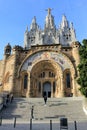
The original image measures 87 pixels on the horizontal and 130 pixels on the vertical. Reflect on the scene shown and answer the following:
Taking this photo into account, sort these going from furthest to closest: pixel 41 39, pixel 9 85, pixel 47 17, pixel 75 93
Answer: pixel 47 17 < pixel 41 39 < pixel 9 85 < pixel 75 93

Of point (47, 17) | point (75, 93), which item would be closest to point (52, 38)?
point (47, 17)

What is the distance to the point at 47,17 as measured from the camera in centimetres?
9012

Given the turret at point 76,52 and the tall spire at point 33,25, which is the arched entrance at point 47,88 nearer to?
the turret at point 76,52

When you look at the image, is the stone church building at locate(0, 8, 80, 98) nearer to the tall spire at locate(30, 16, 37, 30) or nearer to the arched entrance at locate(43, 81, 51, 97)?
the arched entrance at locate(43, 81, 51, 97)

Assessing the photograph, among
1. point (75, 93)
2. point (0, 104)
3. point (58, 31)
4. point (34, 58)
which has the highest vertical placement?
point (58, 31)

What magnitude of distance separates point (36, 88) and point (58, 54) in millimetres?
7651

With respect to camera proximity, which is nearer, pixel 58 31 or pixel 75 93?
pixel 75 93

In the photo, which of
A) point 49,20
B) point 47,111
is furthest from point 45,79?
point 49,20

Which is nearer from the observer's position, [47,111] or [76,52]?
[47,111]

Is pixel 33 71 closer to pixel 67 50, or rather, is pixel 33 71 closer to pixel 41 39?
pixel 67 50

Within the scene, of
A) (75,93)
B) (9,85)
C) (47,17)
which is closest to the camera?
(75,93)

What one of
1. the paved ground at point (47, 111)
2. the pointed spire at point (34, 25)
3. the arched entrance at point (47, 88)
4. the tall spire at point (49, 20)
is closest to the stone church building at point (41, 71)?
the arched entrance at point (47, 88)

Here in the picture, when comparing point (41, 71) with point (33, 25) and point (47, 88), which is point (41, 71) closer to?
point (47, 88)

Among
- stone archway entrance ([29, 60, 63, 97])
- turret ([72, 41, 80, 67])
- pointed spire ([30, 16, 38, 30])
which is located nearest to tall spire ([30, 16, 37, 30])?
pointed spire ([30, 16, 38, 30])
